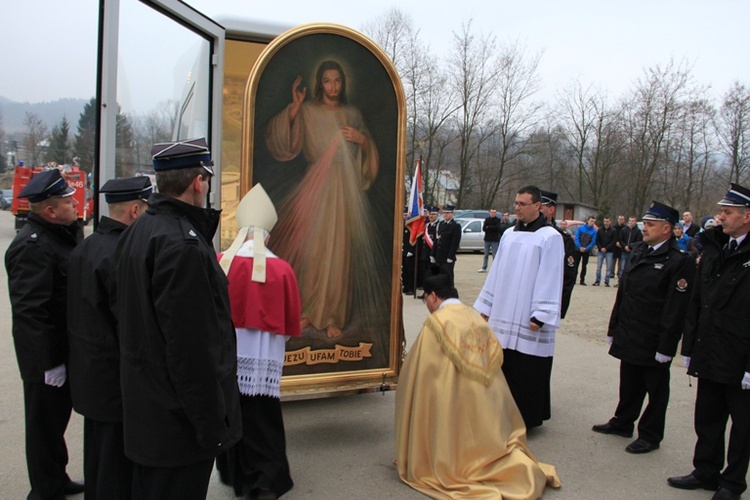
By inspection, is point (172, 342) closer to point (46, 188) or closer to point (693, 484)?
point (46, 188)

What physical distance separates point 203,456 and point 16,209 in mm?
17861

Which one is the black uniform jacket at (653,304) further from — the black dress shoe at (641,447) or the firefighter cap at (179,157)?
the firefighter cap at (179,157)

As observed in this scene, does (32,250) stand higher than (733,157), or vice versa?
(733,157)

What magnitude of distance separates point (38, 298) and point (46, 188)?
2.21 feet

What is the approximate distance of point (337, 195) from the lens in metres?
4.69

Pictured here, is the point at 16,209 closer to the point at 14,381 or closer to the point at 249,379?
the point at 14,381

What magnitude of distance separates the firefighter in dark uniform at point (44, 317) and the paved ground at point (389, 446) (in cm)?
48

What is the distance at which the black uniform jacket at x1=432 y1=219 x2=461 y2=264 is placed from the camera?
12729mm

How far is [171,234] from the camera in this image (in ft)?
7.13

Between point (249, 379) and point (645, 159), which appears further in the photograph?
point (645, 159)

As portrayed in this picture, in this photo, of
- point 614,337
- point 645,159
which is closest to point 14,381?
point 614,337

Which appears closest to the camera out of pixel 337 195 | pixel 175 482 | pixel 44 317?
pixel 175 482

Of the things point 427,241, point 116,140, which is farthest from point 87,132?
point 427,241

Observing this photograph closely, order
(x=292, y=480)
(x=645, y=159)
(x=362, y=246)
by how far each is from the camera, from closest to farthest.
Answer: (x=292, y=480) < (x=362, y=246) < (x=645, y=159)
